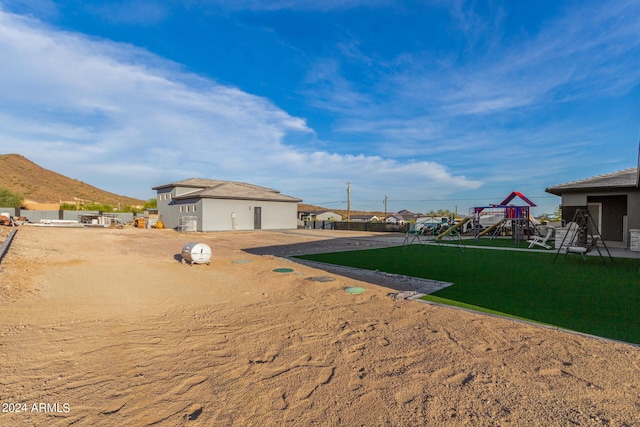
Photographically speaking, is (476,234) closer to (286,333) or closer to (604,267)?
(604,267)

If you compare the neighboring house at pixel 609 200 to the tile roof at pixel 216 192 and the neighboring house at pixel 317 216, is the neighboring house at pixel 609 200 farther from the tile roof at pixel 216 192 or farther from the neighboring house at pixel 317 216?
the neighboring house at pixel 317 216

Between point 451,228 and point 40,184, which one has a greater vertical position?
point 40,184

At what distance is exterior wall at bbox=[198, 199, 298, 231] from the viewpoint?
2395 cm

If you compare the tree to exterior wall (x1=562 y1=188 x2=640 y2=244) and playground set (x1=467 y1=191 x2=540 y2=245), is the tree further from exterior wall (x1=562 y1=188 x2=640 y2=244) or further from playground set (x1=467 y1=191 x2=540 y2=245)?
exterior wall (x1=562 y1=188 x2=640 y2=244)

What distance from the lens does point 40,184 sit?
65688 mm

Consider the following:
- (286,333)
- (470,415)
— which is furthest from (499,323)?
(286,333)

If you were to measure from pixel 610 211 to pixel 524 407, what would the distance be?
1760cm

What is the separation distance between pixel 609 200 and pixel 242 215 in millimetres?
23187

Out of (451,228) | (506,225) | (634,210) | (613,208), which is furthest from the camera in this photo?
(506,225)

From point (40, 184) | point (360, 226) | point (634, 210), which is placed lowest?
point (360, 226)

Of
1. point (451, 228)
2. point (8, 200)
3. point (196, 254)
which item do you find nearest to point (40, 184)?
point (8, 200)

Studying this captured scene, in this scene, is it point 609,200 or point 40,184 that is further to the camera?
point 40,184

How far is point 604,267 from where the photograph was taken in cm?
823

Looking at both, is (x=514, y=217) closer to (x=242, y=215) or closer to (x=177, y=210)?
(x=242, y=215)
